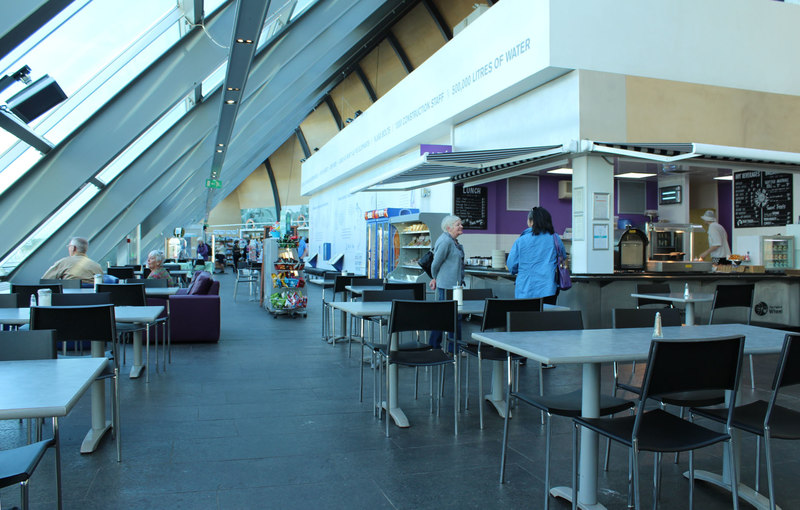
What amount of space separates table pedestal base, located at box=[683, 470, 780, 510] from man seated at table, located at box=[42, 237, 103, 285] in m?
6.24

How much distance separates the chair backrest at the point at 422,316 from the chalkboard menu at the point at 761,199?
22.4ft

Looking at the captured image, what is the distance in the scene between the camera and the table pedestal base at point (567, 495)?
2480 mm

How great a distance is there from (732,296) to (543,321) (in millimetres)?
3011

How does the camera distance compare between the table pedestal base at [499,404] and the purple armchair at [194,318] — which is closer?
the table pedestal base at [499,404]

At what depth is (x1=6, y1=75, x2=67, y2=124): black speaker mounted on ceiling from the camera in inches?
183

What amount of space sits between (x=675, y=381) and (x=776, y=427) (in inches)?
25.7

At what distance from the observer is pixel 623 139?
→ 6891 millimetres

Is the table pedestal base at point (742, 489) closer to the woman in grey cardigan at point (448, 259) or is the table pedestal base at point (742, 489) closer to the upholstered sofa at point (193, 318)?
the woman in grey cardigan at point (448, 259)

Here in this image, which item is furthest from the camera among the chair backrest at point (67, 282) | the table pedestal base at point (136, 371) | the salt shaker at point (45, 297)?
the chair backrest at point (67, 282)

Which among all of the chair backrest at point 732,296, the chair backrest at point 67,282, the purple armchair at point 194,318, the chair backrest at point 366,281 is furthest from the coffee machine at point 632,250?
the chair backrest at point 67,282

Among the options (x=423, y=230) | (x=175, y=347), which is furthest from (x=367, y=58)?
(x=175, y=347)

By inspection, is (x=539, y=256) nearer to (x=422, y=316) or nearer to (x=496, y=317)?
(x=496, y=317)

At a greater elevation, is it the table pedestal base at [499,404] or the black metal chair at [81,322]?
the black metal chair at [81,322]

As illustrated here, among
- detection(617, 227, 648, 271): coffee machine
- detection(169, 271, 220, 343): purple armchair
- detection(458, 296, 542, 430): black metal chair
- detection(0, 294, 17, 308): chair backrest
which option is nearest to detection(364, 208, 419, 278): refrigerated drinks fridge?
detection(169, 271, 220, 343): purple armchair
